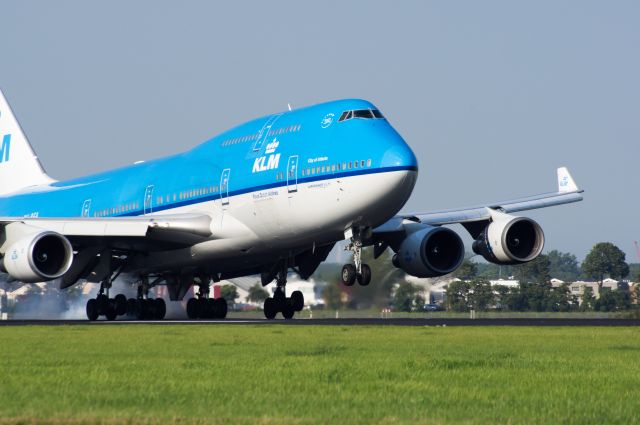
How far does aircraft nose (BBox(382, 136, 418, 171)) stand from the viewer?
110ft

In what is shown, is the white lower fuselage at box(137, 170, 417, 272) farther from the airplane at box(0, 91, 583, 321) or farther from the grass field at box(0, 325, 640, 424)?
the grass field at box(0, 325, 640, 424)

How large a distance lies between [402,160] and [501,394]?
68.2 ft

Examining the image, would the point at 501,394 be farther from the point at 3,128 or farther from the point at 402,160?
the point at 3,128

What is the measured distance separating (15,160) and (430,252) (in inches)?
876

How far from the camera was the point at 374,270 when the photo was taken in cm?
4653

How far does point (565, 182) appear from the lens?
142ft

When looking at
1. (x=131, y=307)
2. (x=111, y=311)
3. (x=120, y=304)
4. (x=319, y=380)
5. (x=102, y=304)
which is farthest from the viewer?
(x=131, y=307)

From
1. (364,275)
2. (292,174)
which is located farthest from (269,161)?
(364,275)

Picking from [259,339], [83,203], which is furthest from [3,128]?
[259,339]

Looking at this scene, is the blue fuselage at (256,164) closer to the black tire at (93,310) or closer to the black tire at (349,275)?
the black tire at (349,275)

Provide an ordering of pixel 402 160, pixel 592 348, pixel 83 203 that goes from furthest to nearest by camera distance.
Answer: pixel 83 203, pixel 402 160, pixel 592 348

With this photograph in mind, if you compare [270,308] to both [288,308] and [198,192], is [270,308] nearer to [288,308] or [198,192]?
[288,308]

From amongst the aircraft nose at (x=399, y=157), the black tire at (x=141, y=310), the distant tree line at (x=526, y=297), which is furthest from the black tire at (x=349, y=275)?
the distant tree line at (x=526, y=297)

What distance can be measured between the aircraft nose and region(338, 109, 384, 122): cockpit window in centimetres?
120
